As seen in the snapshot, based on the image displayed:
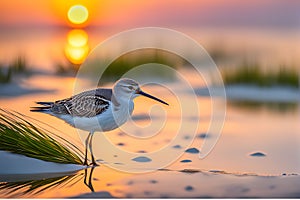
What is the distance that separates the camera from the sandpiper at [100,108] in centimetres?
756

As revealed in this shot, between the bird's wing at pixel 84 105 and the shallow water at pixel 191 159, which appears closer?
the shallow water at pixel 191 159

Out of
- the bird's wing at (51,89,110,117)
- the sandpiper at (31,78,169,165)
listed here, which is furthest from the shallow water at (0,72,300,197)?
the bird's wing at (51,89,110,117)

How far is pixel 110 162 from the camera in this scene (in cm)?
780

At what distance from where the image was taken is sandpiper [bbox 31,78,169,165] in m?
7.56

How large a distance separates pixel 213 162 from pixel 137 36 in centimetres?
948

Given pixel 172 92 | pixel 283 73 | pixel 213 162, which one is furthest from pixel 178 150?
pixel 283 73

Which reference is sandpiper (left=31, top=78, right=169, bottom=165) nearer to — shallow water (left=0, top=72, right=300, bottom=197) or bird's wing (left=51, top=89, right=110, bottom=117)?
bird's wing (left=51, top=89, right=110, bottom=117)

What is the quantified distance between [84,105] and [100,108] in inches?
8.4

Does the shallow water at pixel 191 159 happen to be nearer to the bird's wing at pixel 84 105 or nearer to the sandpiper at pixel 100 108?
the sandpiper at pixel 100 108

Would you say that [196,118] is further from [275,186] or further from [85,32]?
[85,32]

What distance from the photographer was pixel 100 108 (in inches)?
299

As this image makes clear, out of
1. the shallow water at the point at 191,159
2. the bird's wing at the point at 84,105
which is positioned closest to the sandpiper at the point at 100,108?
the bird's wing at the point at 84,105

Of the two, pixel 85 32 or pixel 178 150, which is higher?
pixel 85 32

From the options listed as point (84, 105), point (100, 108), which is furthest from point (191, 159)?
point (84, 105)
